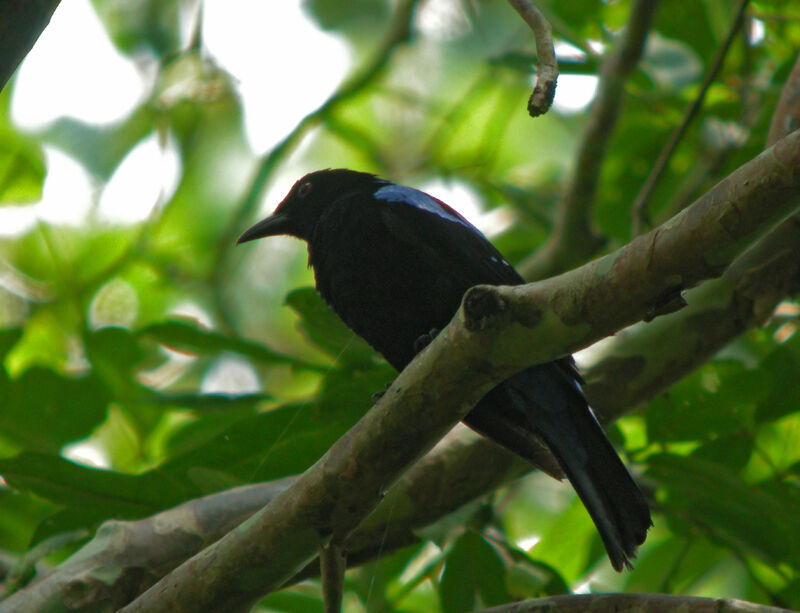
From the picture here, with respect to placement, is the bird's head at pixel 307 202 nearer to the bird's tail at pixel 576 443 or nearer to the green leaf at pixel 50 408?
the green leaf at pixel 50 408

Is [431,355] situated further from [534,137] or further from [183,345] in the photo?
[534,137]

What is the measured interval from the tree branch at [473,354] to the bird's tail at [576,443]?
0.84m

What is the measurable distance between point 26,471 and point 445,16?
128 inches

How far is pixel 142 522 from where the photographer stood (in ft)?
9.33

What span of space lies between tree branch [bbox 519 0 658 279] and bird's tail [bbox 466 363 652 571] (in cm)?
130

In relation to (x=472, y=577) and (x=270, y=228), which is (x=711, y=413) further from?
(x=270, y=228)

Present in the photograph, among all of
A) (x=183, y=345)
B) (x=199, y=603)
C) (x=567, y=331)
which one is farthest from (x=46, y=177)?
(x=567, y=331)

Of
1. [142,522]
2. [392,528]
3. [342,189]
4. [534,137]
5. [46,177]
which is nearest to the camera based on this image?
[142,522]

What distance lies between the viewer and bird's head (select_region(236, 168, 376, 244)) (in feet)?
13.6

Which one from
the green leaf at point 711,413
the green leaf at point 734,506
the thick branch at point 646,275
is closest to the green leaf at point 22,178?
the green leaf at point 711,413

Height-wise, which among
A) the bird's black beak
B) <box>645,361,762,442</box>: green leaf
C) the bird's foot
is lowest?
<box>645,361,762,442</box>: green leaf

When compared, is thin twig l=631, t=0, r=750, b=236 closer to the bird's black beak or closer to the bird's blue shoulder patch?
the bird's blue shoulder patch

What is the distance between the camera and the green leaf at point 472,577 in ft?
10.0

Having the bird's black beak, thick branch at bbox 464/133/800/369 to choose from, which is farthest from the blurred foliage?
thick branch at bbox 464/133/800/369
